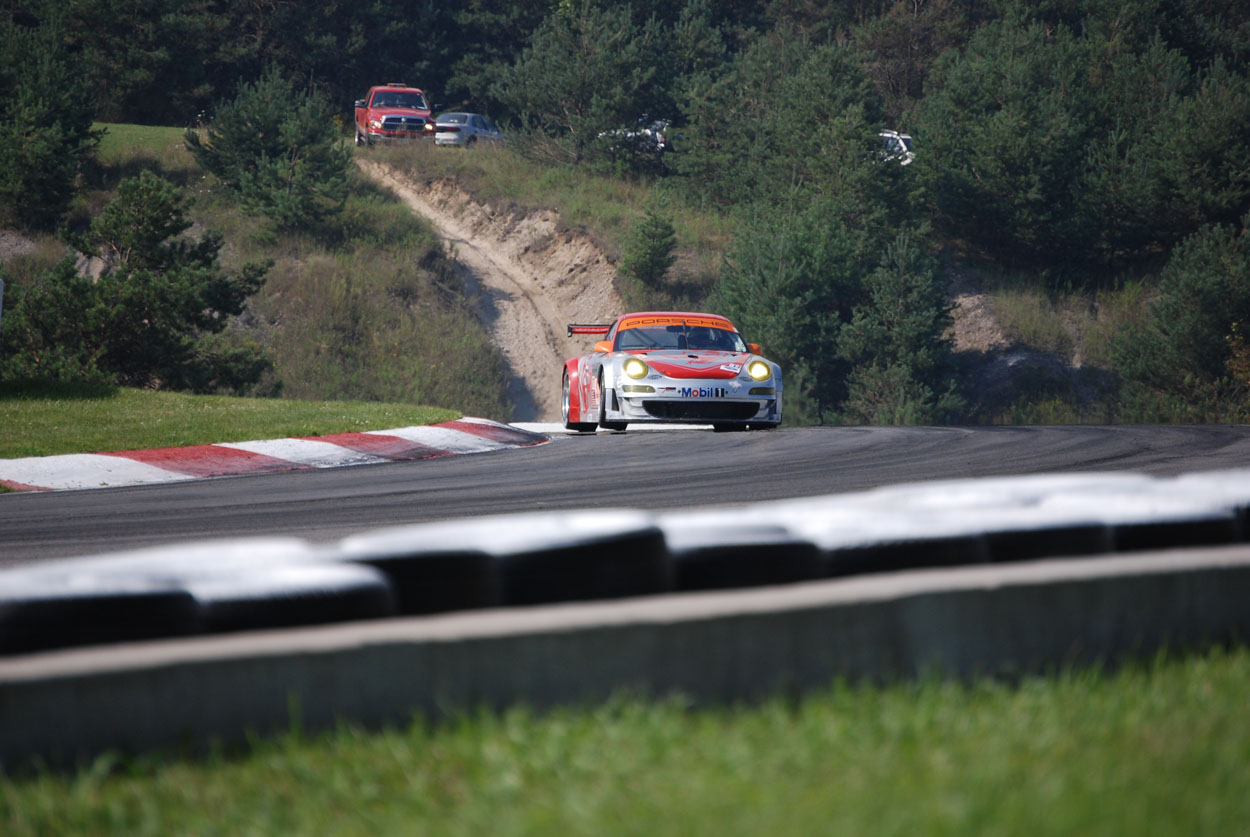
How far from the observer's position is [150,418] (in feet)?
39.1

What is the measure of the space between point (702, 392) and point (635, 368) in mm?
759

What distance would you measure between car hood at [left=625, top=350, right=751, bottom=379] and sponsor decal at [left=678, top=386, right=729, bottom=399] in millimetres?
131

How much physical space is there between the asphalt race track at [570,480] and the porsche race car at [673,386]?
84cm

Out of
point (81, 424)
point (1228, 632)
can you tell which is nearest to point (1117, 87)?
point (81, 424)

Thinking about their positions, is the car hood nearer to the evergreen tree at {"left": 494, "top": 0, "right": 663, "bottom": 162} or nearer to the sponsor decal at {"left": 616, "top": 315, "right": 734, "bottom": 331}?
the sponsor decal at {"left": 616, "top": 315, "right": 734, "bottom": 331}

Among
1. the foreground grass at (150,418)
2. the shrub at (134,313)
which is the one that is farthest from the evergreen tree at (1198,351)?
the foreground grass at (150,418)

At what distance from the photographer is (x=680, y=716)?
2.50 meters

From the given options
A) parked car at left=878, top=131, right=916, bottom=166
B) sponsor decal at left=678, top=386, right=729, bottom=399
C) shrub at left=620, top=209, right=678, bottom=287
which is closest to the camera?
sponsor decal at left=678, top=386, right=729, bottom=399

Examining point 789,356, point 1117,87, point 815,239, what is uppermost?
point 1117,87

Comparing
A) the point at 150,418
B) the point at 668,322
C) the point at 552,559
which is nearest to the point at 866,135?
the point at 668,322

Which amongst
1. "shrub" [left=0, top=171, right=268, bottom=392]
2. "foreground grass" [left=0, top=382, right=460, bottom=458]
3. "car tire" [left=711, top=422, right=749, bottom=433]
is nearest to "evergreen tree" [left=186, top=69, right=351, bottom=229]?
"shrub" [left=0, top=171, right=268, bottom=392]

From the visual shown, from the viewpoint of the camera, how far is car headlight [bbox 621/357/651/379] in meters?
13.1

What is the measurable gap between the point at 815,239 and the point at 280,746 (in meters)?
31.0

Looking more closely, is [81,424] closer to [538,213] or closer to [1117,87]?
[538,213]
